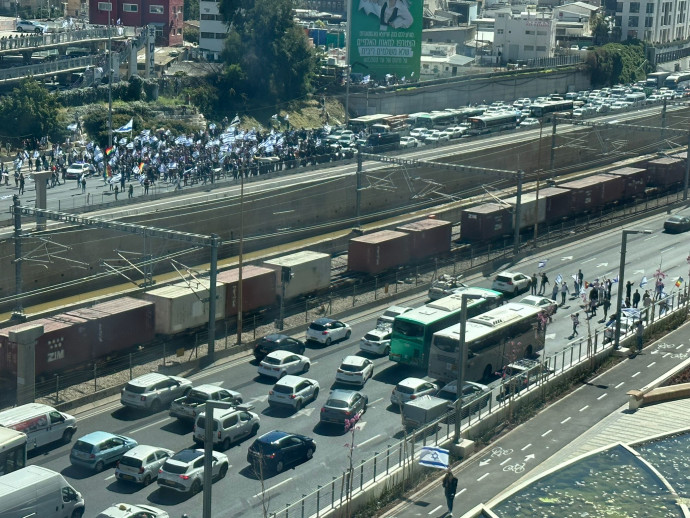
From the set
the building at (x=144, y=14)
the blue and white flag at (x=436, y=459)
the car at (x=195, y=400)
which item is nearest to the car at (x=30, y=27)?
the building at (x=144, y=14)

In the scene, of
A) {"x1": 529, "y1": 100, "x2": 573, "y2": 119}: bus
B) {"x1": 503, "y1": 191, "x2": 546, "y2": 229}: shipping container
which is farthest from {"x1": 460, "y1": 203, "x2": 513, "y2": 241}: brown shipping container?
{"x1": 529, "y1": 100, "x2": 573, "y2": 119}: bus

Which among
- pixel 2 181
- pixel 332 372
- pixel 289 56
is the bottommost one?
pixel 332 372

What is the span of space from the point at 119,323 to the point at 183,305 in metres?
3.08

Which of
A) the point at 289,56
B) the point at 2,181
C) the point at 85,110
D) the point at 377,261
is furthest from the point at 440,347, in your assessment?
the point at 289,56

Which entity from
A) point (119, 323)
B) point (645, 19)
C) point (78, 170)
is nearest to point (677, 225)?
point (78, 170)

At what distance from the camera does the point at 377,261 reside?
183ft

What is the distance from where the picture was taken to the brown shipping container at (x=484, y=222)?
63.5m

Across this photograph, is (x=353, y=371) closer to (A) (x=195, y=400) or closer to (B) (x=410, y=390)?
(B) (x=410, y=390)

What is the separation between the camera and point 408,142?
83.8 m

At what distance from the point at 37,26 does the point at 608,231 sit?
→ 51317 millimetres

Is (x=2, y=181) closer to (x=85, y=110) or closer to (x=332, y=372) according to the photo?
(x=85, y=110)

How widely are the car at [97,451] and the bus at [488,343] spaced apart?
12039mm

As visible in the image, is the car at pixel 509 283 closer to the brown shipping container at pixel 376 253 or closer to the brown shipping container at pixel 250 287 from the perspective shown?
the brown shipping container at pixel 376 253

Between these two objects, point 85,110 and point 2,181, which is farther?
point 85,110
